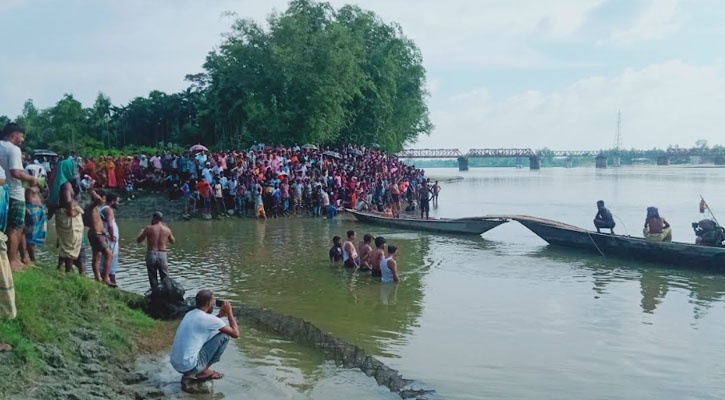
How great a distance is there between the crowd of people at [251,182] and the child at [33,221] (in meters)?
16.1

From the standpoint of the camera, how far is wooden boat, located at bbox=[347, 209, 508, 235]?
21.9m

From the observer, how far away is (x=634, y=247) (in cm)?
1712

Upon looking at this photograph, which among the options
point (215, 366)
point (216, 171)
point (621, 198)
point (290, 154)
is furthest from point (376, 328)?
point (621, 198)

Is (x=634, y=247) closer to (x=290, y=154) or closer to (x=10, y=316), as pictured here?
(x=10, y=316)

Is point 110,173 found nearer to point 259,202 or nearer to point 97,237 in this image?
point 259,202

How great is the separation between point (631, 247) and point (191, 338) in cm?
1356

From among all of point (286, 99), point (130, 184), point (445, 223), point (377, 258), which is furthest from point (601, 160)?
point (377, 258)

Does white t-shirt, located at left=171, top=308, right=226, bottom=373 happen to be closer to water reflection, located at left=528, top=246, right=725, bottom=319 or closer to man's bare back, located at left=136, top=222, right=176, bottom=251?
man's bare back, located at left=136, top=222, right=176, bottom=251

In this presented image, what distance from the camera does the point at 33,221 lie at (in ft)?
31.0

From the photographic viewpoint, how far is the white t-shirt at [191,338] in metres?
6.87

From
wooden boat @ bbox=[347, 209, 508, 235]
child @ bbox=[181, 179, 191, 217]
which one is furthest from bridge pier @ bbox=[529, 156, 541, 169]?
wooden boat @ bbox=[347, 209, 508, 235]

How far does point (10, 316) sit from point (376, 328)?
540 cm

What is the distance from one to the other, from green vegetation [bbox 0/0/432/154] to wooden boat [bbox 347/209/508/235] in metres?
15.1

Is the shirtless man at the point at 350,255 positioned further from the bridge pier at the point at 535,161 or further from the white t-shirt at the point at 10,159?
the bridge pier at the point at 535,161
